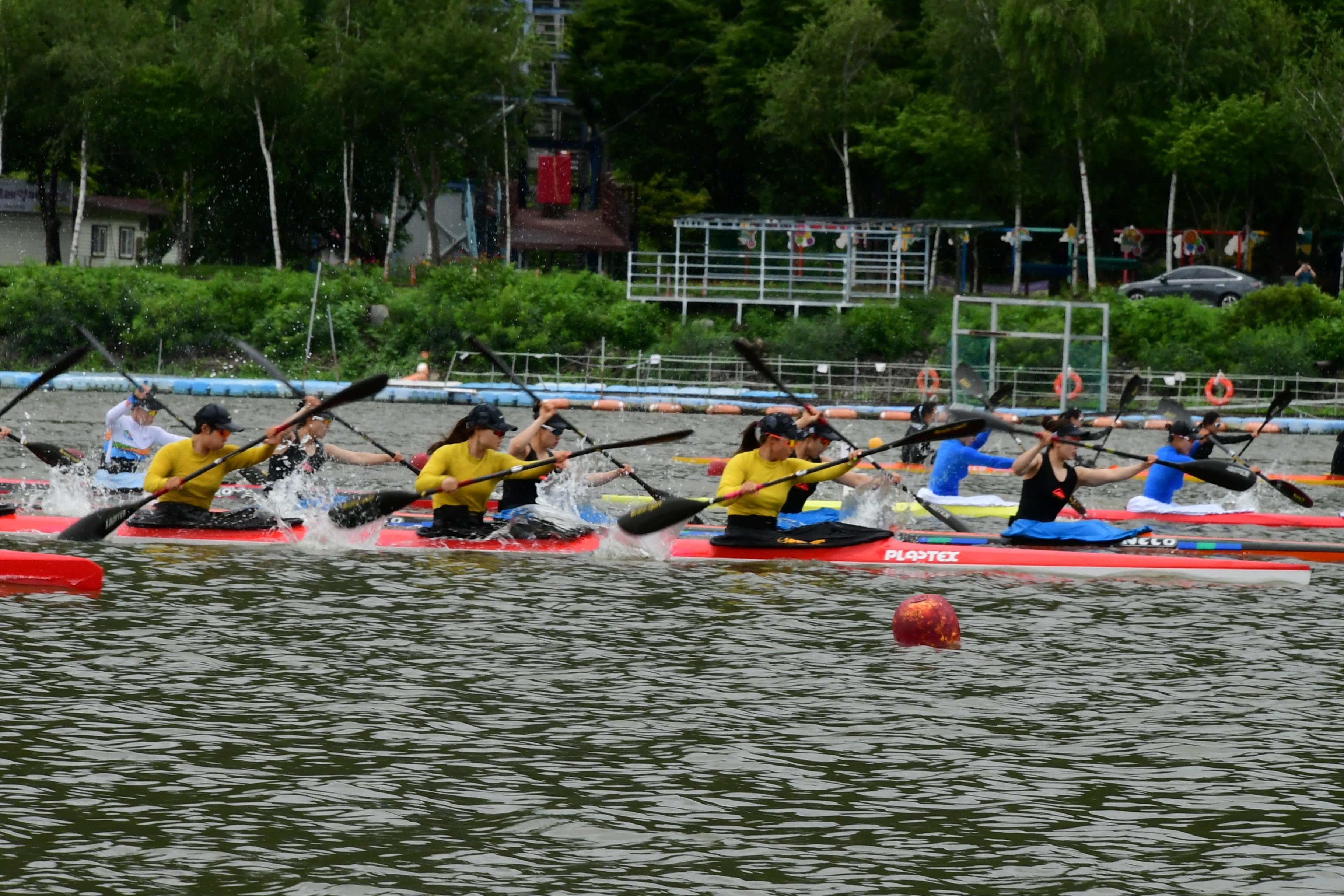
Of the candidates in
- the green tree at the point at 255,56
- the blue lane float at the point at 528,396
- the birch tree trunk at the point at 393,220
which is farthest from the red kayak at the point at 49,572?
the green tree at the point at 255,56

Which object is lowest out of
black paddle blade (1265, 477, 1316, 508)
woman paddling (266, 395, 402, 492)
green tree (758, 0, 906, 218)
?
black paddle blade (1265, 477, 1316, 508)

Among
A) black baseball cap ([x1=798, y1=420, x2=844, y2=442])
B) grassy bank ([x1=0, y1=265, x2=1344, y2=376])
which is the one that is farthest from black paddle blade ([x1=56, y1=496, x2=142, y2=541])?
grassy bank ([x1=0, y1=265, x2=1344, y2=376])

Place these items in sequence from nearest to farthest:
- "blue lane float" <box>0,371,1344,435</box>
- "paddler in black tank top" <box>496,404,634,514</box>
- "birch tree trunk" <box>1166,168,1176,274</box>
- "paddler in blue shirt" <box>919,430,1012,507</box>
→ 1. "paddler in black tank top" <box>496,404,634,514</box>
2. "paddler in blue shirt" <box>919,430,1012,507</box>
3. "blue lane float" <box>0,371,1344,435</box>
4. "birch tree trunk" <box>1166,168,1176,274</box>

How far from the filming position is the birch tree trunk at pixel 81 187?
5856 centimetres

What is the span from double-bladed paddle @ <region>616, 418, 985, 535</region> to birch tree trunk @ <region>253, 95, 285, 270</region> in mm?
40827

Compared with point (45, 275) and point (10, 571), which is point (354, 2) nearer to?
point (45, 275)

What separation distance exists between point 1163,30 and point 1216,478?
36.2 meters

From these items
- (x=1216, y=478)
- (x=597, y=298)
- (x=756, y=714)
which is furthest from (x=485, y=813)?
(x=597, y=298)

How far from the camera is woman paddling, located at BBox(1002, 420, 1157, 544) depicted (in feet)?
59.0

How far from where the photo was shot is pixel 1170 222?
5281 centimetres

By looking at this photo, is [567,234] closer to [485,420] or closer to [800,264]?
[800,264]

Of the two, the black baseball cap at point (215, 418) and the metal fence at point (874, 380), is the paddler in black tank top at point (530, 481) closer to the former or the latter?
the black baseball cap at point (215, 418)

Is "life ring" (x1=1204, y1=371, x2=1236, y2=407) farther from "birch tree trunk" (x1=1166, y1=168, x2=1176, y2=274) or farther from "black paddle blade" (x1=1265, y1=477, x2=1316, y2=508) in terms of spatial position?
"black paddle blade" (x1=1265, y1=477, x2=1316, y2=508)

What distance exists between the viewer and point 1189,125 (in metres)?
49.7
